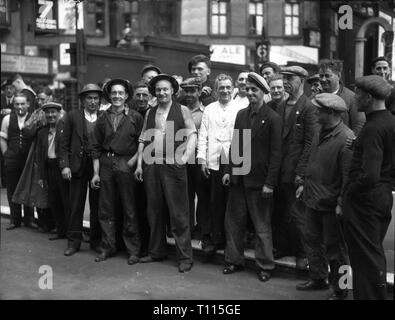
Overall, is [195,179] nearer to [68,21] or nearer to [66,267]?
[66,267]

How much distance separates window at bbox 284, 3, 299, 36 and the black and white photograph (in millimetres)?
22761

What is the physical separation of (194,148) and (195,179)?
2.20 ft

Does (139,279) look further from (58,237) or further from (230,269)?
(58,237)

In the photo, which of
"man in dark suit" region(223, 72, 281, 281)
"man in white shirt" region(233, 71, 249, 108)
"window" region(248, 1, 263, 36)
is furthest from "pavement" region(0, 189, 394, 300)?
"window" region(248, 1, 263, 36)

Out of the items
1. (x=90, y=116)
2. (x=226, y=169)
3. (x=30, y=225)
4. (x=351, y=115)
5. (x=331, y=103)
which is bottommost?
(x=30, y=225)

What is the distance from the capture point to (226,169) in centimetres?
607

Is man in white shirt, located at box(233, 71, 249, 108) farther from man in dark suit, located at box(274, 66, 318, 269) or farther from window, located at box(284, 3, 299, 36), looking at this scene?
window, located at box(284, 3, 299, 36)

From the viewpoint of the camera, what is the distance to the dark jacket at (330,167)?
490cm

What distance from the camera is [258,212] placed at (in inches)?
231

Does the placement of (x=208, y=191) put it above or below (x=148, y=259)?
above

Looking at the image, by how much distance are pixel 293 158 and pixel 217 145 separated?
95 cm

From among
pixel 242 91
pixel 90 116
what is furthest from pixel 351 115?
pixel 90 116

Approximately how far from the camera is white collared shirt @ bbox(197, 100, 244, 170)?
6262 millimetres

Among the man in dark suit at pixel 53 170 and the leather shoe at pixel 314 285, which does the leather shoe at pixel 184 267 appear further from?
the man in dark suit at pixel 53 170
